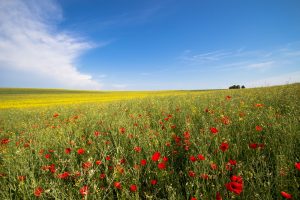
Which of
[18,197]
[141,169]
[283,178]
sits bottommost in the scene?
[18,197]

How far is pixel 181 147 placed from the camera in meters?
2.54

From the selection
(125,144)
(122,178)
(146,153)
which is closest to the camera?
(122,178)

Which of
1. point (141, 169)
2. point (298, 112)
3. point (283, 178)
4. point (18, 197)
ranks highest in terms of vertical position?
point (298, 112)

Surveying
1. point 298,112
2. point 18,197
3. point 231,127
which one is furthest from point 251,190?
point 298,112

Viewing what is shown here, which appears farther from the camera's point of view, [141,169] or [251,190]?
[141,169]

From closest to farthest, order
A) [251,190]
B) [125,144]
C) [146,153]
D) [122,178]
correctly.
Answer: [251,190] → [122,178] → [146,153] → [125,144]

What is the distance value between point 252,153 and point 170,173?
3.37 feet

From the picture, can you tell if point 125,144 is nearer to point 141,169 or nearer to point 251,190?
point 141,169

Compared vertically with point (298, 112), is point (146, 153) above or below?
below

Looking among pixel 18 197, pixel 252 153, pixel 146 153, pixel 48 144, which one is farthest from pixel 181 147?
pixel 48 144

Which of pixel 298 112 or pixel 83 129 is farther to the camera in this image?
pixel 83 129

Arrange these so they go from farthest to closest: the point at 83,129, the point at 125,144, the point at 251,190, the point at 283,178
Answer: the point at 83,129
the point at 125,144
the point at 283,178
the point at 251,190

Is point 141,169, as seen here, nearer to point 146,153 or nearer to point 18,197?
point 146,153

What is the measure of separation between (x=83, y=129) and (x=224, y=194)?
149 inches
